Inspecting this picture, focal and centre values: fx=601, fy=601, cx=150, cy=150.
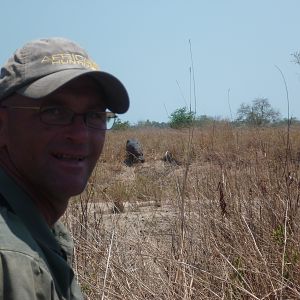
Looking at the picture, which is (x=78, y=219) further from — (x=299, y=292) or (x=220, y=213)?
(x=299, y=292)

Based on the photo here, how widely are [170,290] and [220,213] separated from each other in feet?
3.47

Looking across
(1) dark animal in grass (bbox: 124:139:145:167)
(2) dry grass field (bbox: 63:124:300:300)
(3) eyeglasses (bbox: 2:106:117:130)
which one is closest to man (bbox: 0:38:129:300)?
(3) eyeglasses (bbox: 2:106:117:130)

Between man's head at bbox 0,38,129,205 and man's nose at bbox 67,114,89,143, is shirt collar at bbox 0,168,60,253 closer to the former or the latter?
man's head at bbox 0,38,129,205

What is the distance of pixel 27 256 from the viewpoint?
48.7 inches

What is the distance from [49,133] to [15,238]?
1.37ft

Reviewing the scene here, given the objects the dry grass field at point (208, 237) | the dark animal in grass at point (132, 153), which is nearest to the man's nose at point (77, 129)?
the dry grass field at point (208, 237)

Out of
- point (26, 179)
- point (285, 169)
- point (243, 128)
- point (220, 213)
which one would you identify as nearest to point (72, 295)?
point (26, 179)

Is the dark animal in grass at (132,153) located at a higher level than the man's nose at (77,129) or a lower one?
lower

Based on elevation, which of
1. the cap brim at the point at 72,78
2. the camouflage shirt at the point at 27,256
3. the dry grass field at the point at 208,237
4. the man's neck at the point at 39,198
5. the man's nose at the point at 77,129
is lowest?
the dry grass field at the point at 208,237

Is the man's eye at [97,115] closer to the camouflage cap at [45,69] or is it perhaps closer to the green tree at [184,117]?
the camouflage cap at [45,69]

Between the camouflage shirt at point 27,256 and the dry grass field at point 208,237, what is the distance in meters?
1.52

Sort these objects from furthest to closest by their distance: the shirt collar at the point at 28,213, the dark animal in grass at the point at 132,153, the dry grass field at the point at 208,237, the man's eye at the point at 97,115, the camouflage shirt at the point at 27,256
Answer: the dark animal in grass at the point at 132,153 → the dry grass field at the point at 208,237 → the man's eye at the point at 97,115 → the shirt collar at the point at 28,213 → the camouflage shirt at the point at 27,256

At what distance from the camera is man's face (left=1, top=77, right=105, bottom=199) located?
161cm

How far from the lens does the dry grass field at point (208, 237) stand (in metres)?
3.22
